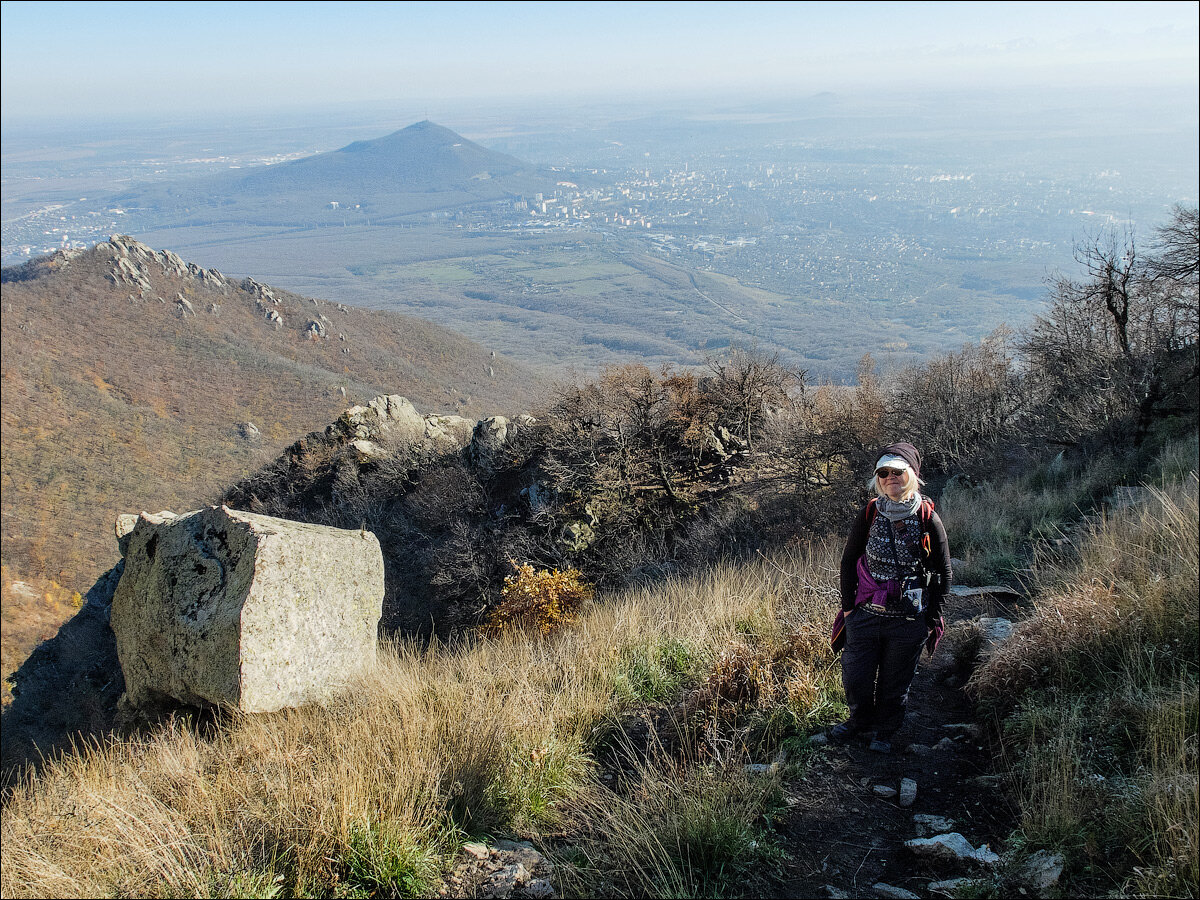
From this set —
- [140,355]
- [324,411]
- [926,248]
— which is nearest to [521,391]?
[324,411]

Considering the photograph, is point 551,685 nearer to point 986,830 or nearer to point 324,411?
point 986,830

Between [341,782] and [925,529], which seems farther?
[925,529]

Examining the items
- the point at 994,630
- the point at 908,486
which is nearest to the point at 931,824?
the point at 908,486

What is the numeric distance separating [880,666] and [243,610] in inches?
187

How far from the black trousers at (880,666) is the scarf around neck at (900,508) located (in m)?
0.56

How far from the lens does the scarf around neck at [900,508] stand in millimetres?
3533

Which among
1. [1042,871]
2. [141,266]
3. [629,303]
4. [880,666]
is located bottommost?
[1042,871]

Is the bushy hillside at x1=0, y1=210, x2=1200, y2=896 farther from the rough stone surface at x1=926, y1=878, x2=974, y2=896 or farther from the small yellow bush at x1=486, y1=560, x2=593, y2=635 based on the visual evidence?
the small yellow bush at x1=486, y1=560, x2=593, y2=635

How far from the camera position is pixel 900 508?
3.54 meters

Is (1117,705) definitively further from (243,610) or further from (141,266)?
(141,266)

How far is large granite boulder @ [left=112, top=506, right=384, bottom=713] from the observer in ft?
17.8

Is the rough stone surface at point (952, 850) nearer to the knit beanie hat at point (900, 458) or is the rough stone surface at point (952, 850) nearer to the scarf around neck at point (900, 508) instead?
the scarf around neck at point (900, 508)

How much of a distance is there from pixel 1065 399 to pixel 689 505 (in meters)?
8.37

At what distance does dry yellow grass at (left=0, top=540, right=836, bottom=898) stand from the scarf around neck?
118 cm
